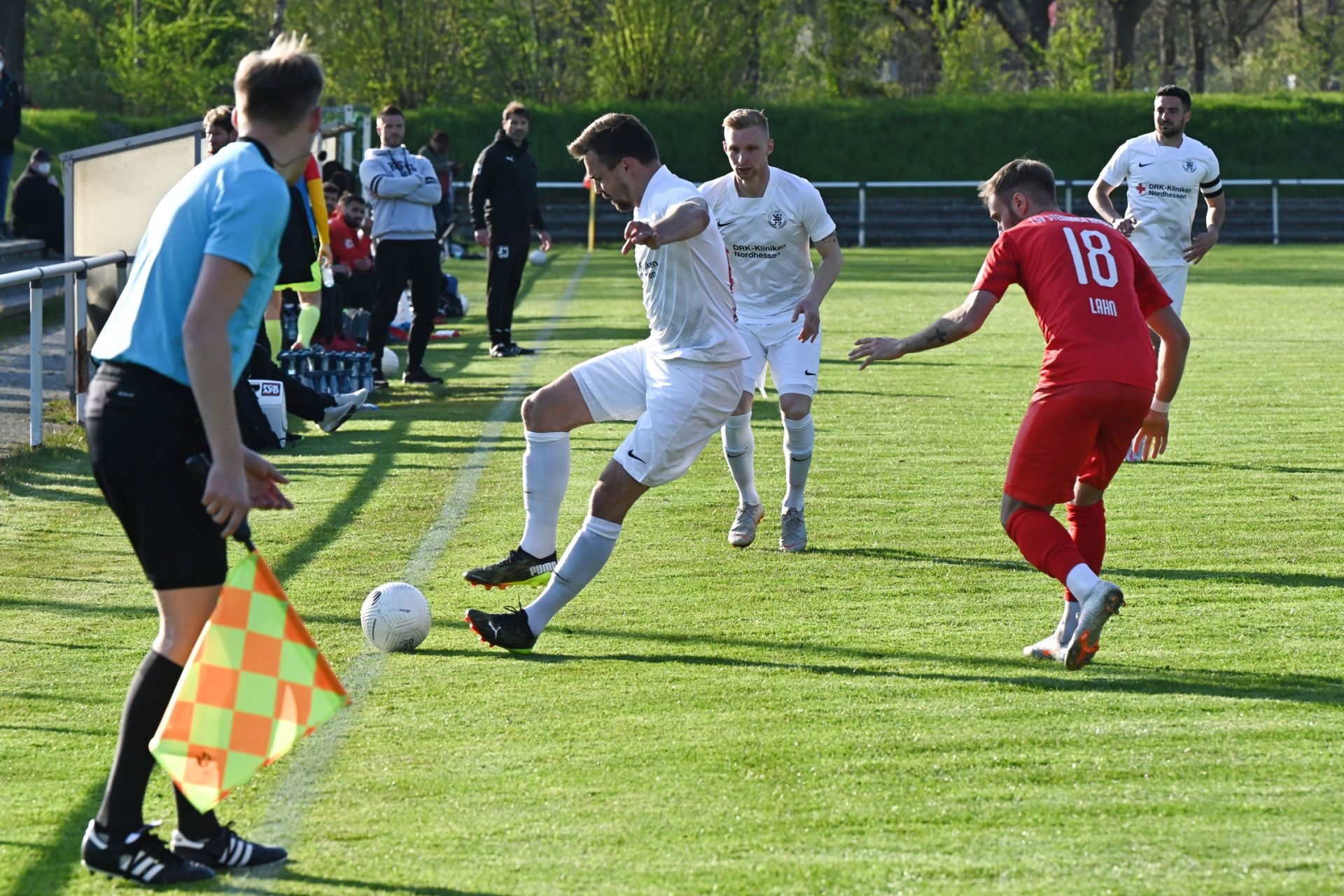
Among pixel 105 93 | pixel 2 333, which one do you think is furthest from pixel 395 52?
pixel 2 333

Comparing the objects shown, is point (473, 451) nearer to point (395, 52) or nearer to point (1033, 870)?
point (1033, 870)

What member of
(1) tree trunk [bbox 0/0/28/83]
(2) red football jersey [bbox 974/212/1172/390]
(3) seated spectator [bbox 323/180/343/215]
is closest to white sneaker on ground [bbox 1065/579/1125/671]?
(2) red football jersey [bbox 974/212/1172/390]

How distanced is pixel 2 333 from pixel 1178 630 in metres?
14.1

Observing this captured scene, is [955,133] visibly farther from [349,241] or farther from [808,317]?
[808,317]

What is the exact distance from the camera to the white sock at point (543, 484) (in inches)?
250

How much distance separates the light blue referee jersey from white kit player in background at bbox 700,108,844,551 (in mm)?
4501

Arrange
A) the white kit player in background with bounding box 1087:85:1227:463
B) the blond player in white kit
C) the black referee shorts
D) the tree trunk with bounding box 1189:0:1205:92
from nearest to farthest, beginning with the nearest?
the black referee shorts → the blond player in white kit → the white kit player in background with bounding box 1087:85:1227:463 → the tree trunk with bounding box 1189:0:1205:92

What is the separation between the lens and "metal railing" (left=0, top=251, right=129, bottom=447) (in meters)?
10.3

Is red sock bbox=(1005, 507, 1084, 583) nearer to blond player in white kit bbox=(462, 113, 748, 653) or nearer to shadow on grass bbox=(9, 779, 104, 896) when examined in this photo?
blond player in white kit bbox=(462, 113, 748, 653)

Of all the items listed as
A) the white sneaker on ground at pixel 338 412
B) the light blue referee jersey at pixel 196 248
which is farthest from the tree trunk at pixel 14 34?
the light blue referee jersey at pixel 196 248

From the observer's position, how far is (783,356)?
8.29m

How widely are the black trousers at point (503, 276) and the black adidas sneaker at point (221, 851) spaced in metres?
12.0

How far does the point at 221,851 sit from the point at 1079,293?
330 centimetres

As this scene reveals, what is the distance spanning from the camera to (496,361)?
1586 centimetres
